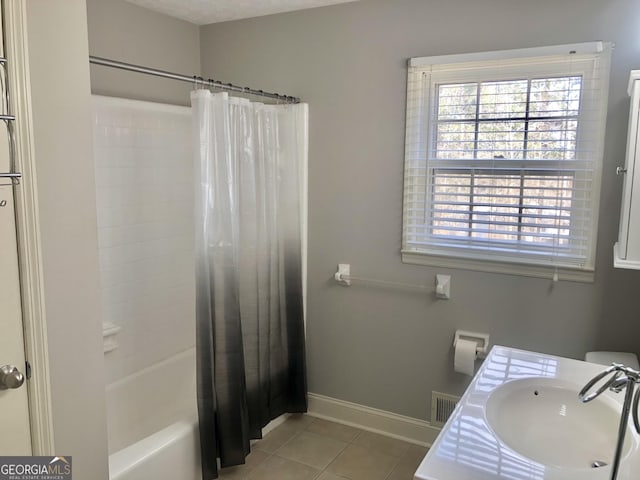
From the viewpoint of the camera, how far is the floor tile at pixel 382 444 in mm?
2771

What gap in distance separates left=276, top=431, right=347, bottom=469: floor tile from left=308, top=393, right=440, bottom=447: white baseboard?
0.20 metres

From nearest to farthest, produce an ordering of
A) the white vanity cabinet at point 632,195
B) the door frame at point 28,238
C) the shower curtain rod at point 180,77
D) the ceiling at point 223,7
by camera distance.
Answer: the door frame at point 28,238
the white vanity cabinet at point 632,195
the shower curtain rod at point 180,77
the ceiling at point 223,7

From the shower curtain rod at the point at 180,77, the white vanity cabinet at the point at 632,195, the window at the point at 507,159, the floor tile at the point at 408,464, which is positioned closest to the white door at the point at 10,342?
the shower curtain rod at the point at 180,77

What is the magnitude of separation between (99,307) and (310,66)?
1.80m

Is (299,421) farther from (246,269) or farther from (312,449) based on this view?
(246,269)

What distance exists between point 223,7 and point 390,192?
4.48 feet

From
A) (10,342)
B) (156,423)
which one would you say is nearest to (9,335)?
(10,342)

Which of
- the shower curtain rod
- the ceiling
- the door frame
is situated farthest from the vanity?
the ceiling

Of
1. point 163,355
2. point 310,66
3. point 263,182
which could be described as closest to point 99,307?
point 263,182

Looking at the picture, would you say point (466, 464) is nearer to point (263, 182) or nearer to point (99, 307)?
point (99, 307)

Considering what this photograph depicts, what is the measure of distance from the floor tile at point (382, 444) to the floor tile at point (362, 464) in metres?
0.04

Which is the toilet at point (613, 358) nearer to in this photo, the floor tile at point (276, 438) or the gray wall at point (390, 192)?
the gray wall at point (390, 192)

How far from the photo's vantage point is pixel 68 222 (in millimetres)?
1628
